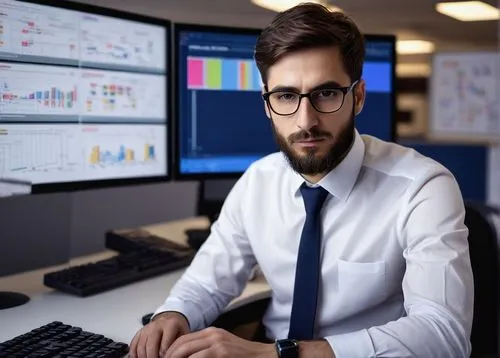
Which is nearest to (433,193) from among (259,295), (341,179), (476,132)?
(341,179)

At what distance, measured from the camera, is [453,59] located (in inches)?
157

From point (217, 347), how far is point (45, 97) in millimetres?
649

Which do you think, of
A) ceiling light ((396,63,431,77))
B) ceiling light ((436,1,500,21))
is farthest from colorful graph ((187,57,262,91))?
ceiling light ((396,63,431,77))

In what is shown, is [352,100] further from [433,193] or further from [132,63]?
[132,63]

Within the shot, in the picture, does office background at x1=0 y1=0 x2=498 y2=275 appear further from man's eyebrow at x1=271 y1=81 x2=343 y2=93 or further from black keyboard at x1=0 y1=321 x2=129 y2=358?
man's eyebrow at x1=271 y1=81 x2=343 y2=93

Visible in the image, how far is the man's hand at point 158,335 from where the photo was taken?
2.97 ft

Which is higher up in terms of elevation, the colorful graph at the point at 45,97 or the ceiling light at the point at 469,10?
the ceiling light at the point at 469,10

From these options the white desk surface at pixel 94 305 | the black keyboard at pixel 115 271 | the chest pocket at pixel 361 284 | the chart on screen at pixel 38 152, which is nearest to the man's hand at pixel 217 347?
the white desk surface at pixel 94 305

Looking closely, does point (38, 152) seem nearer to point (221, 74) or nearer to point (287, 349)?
point (221, 74)

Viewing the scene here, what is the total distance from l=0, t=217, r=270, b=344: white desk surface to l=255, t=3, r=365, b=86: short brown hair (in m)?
0.47

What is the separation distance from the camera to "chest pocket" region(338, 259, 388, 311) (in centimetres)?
105

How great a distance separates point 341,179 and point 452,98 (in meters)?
3.21

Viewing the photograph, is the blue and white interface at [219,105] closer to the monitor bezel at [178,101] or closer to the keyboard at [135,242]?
the monitor bezel at [178,101]

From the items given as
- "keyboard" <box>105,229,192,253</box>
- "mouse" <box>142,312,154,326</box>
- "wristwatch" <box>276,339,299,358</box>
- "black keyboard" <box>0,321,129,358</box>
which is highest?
"keyboard" <box>105,229,192,253</box>
